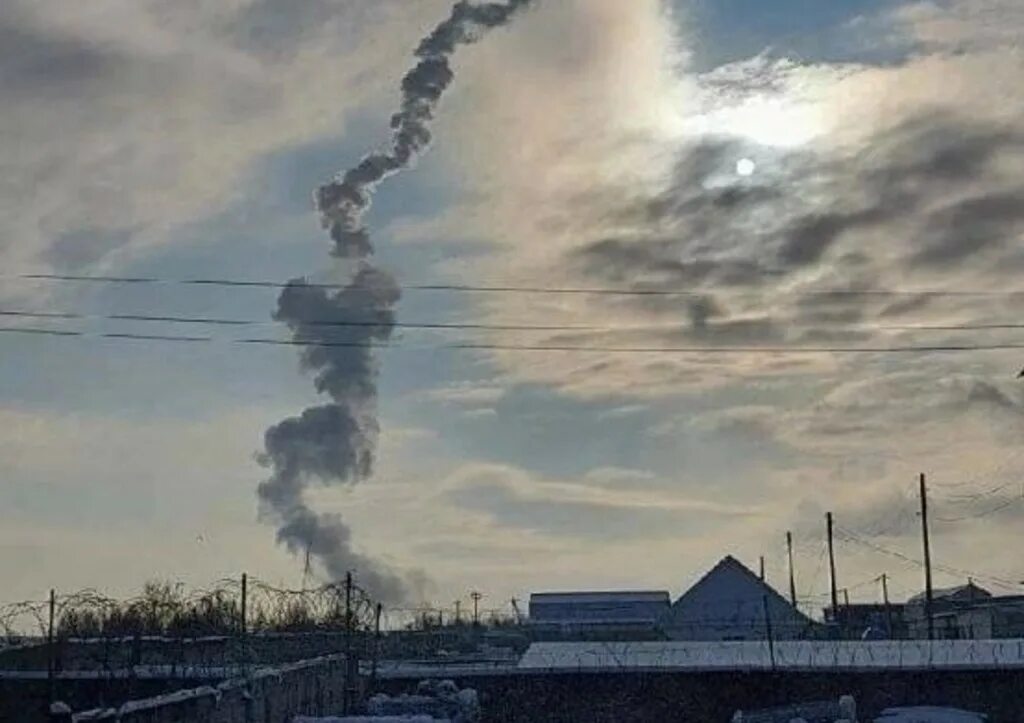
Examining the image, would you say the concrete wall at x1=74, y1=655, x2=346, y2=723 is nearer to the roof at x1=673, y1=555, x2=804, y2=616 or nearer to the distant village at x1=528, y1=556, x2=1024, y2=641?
the distant village at x1=528, y1=556, x2=1024, y2=641

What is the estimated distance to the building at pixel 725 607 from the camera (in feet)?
258

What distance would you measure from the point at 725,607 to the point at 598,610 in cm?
927

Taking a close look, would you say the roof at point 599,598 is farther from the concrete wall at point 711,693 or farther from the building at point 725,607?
the concrete wall at point 711,693

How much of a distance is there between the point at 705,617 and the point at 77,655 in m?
49.1

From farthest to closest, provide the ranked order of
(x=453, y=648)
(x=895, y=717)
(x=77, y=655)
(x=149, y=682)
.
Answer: (x=453, y=648) < (x=77, y=655) < (x=895, y=717) < (x=149, y=682)

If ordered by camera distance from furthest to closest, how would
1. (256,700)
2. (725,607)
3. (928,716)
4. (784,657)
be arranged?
(725,607), (784,657), (928,716), (256,700)

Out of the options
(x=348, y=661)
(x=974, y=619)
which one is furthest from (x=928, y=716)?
(x=974, y=619)

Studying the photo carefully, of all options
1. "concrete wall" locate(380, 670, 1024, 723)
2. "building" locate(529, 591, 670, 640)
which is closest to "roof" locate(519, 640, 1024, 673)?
"concrete wall" locate(380, 670, 1024, 723)

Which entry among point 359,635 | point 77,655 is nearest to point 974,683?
point 359,635

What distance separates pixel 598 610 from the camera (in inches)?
3585

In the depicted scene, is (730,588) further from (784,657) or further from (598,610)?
(784,657)

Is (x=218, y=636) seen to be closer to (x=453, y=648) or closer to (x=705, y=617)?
(x=453, y=648)

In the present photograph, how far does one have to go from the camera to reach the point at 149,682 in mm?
31719

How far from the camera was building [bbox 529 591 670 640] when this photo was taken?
84.6 meters
